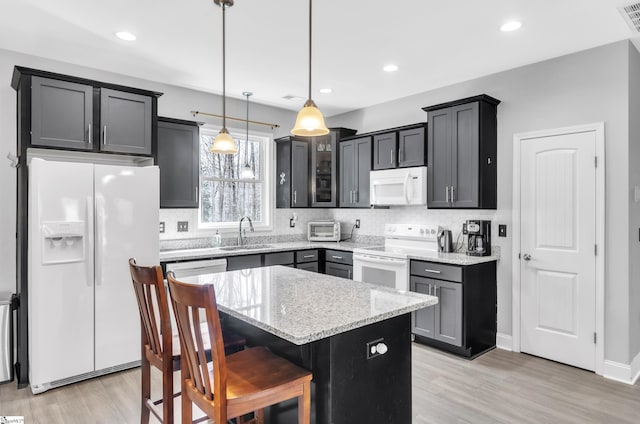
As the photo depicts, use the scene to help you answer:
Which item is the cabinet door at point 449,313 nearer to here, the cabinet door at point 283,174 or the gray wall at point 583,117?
the gray wall at point 583,117

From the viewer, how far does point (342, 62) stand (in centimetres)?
365

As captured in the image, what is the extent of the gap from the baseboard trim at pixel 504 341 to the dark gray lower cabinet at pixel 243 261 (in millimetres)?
2584

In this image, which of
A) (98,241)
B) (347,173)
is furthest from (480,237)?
(98,241)

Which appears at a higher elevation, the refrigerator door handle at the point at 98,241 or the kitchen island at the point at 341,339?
the refrigerator door handle at the point at 98,241

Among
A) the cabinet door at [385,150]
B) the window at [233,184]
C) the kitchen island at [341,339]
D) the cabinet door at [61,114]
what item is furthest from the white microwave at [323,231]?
the kitchen island at [341,339]

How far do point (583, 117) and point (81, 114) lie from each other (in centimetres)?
425

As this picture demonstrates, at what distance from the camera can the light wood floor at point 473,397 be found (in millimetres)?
2570

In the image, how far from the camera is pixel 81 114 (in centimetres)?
322

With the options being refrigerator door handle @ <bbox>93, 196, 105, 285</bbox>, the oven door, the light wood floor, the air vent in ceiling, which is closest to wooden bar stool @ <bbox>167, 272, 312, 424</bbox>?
the light wood floor

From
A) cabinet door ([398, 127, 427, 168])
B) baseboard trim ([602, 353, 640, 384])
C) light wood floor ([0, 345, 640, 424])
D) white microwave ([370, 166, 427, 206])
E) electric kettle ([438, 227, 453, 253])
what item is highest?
cabinet door ([398, 127, 427, 168])

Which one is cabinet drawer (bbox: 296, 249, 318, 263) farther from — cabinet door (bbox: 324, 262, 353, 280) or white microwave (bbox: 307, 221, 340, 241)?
white microwave (bbox: 307, 221, 340, 241)

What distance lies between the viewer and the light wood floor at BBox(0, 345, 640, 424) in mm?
2570

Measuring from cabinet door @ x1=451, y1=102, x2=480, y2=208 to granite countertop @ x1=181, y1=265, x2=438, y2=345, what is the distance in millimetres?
1938

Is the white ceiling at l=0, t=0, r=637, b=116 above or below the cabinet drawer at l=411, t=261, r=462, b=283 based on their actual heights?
above
